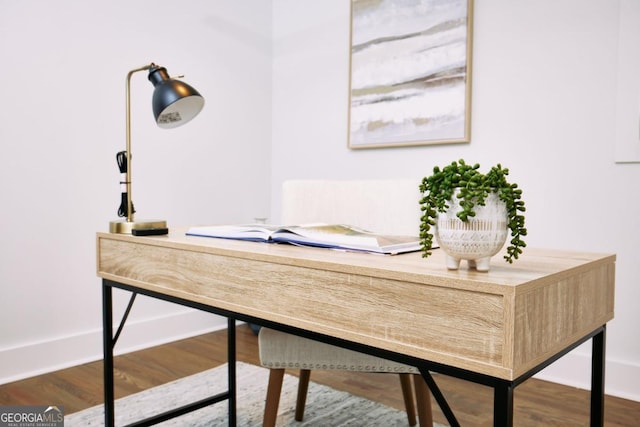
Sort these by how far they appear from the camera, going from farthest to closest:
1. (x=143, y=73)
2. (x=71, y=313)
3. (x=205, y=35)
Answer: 1. (x=205, y=35)
2. (x=143, y=73)
3. (x=71, y=313)

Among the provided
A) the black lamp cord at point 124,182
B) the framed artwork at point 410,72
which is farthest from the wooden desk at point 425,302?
the framed artwork at point 410,72

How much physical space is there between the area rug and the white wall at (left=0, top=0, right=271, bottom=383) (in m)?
0.62

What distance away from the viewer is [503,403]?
0.71 m

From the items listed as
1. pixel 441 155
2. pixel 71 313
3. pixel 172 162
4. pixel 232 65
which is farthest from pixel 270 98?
pixel 71 313

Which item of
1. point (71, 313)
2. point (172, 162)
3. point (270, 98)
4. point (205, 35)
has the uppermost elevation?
point (205, 35)

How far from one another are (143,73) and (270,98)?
0.92 m

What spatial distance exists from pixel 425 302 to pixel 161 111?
97cm

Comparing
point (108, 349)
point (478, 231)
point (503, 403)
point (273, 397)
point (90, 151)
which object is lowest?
point (273, 397)

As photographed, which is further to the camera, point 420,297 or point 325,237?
point 325,237

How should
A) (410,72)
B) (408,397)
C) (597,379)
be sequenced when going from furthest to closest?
(410,72), (408,397), (597,379)

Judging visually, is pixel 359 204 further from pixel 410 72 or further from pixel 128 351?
pixel 128 351

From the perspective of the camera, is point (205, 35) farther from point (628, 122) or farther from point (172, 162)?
point (628, 122)

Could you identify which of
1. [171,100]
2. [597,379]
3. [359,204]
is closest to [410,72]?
[359,204]

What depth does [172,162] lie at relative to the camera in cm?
281
